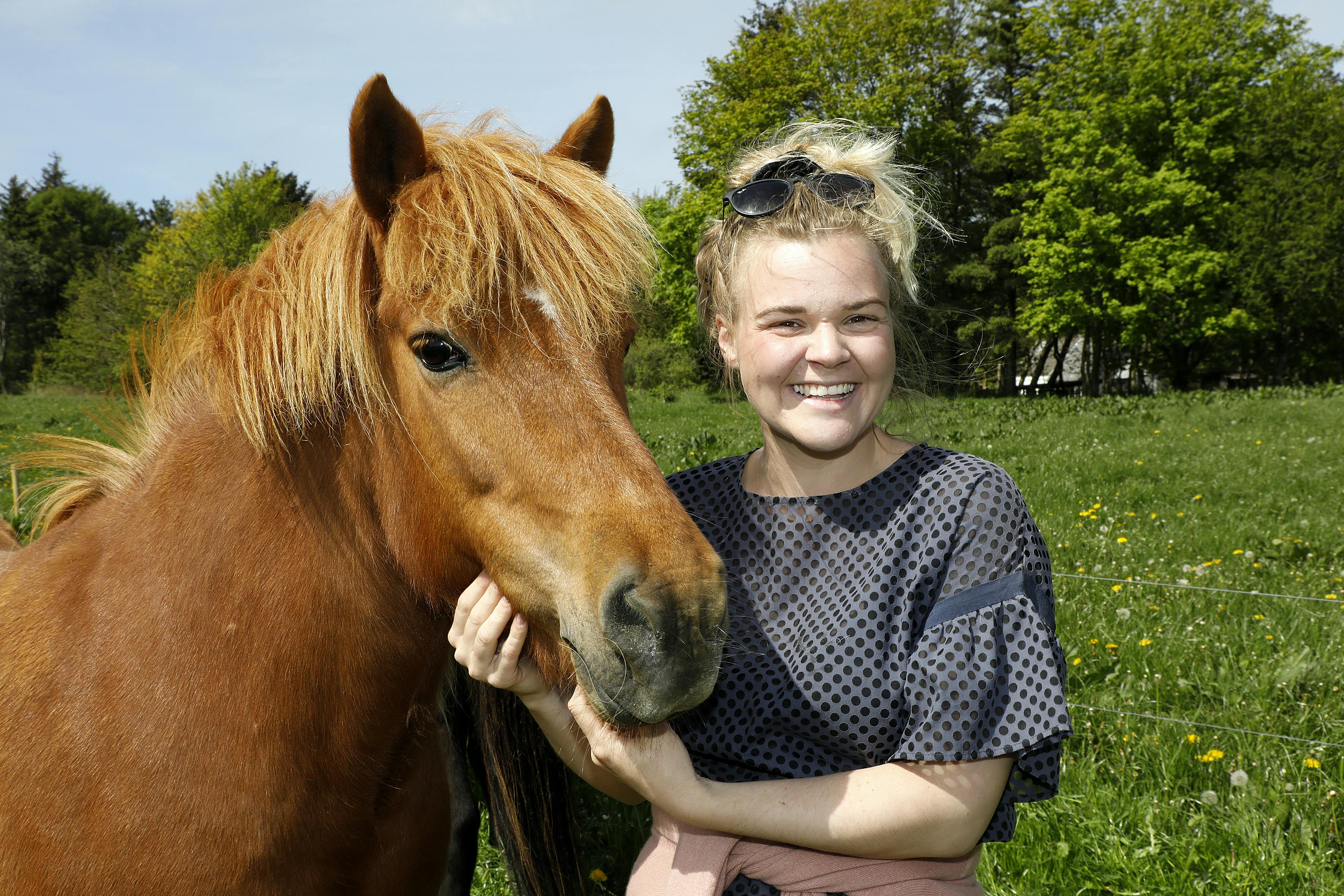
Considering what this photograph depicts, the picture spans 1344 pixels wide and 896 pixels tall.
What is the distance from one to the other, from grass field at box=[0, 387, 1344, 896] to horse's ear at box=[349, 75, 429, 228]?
1.47 metres

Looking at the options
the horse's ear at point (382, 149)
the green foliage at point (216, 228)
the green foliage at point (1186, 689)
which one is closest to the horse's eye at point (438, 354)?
the horse's ear at point (382, 149)

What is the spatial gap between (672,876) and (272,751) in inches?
36.3

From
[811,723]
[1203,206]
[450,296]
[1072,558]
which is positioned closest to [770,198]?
[450,296]

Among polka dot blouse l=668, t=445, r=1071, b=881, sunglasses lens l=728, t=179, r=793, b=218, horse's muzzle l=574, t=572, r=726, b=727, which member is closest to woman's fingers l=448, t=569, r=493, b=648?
horse's muzzle l=574, t=572, r=726, b=727

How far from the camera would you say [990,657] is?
5.25ft

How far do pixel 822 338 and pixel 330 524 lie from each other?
1.21 m

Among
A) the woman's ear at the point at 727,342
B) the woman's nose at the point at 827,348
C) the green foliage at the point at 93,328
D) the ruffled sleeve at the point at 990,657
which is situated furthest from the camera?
the green foliage at the point at 93,328

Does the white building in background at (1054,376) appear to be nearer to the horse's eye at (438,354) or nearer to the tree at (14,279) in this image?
the horse's eye at (438,354)

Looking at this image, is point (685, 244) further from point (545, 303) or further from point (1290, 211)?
point (545, 303)

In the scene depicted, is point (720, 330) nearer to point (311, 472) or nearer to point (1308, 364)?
point (311, 472)

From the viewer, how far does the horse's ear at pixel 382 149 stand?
1.71 meters

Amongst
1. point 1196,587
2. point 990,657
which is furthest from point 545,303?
point 1196,587

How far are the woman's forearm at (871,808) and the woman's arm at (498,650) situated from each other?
381 mm

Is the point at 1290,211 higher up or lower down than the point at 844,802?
higher up
